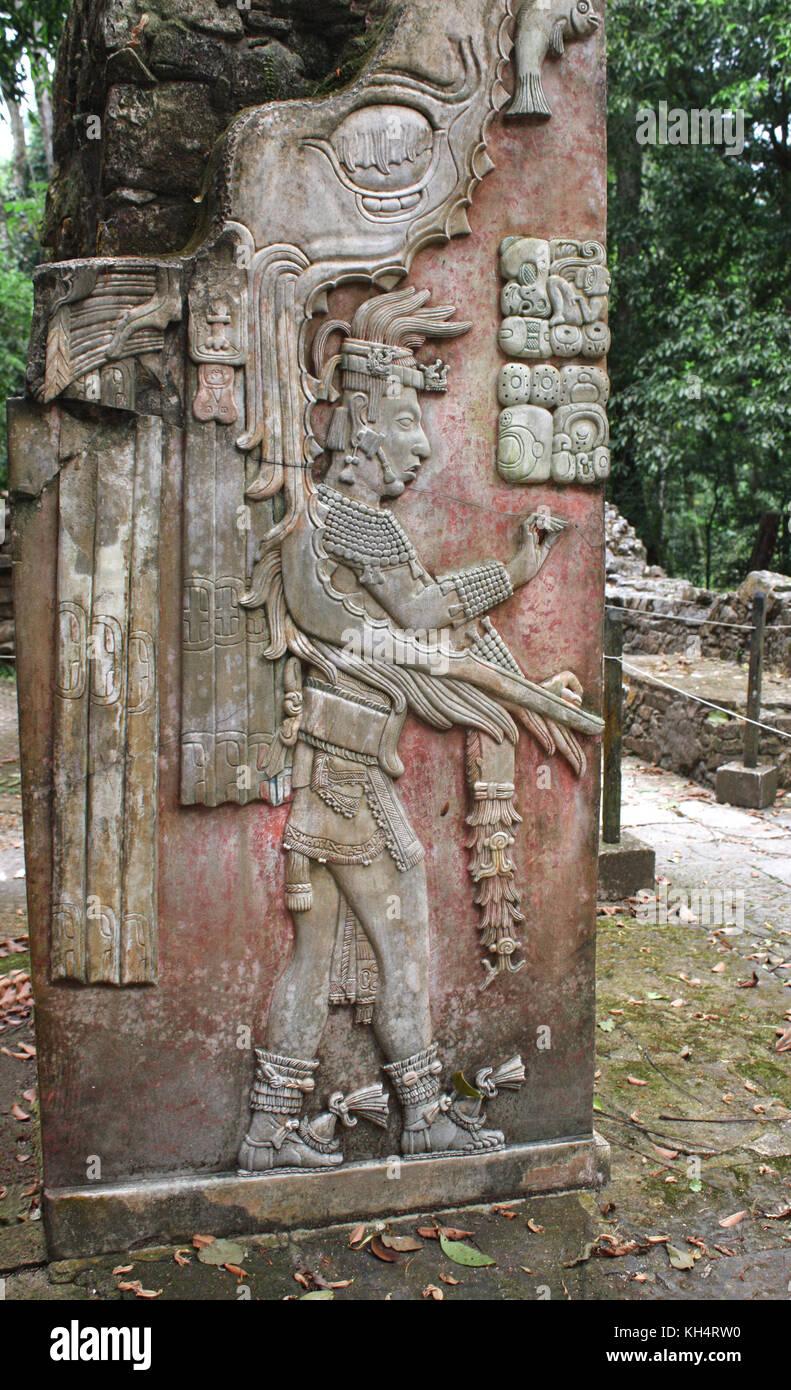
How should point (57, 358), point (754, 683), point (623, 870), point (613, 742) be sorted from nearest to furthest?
1. point (57, 358)
2. point (623, 870)
3. point (613, 742)
4. point (754, 683)

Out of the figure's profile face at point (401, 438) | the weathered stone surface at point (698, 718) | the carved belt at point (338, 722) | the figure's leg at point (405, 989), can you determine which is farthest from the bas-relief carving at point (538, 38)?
the weathered stone surface at point (698, 718)

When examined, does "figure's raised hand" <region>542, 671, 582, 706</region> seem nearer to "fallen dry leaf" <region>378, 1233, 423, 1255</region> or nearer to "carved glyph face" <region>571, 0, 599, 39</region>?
"fallen dry leaf" <region>378, 1233, 423, 1255</region>

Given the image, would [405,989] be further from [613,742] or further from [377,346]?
[613,742]

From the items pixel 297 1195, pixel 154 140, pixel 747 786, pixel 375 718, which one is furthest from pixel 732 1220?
pixel 747 786

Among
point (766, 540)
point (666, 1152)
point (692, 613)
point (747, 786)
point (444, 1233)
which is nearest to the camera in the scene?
point (444, 1233)

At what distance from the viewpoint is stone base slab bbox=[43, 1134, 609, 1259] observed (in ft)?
9.61

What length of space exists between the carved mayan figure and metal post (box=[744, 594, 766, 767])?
4894 mm

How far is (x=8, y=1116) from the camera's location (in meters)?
3.67

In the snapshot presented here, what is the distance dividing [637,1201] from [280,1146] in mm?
1077

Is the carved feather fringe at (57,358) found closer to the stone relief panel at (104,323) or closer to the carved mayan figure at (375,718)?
the stone relief panel at (104,323)

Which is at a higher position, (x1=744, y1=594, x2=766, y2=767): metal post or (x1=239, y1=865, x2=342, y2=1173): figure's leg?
(x1=744, y1=594, x2=766, y2=767): metal post

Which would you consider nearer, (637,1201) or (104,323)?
(104,323)

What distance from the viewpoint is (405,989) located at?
10.2 ft

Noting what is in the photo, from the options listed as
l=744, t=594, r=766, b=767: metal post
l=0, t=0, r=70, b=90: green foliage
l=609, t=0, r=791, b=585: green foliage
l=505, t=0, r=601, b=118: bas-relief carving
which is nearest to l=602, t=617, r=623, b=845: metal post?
l=744, t=594, r=766, b=767: metal post
